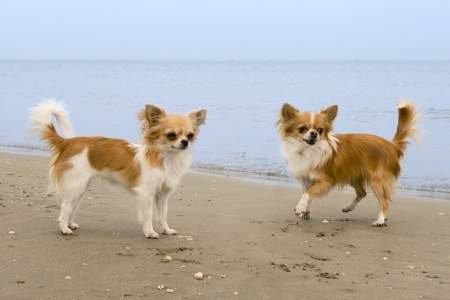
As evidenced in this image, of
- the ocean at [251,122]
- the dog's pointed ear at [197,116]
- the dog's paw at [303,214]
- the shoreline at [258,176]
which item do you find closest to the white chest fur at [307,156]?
the dog's paw at [303,214]

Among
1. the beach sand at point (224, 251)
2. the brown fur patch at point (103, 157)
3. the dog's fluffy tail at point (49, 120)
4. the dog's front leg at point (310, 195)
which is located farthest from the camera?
the dog's front leg at point (310, 195)

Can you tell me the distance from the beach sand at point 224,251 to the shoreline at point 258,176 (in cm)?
134

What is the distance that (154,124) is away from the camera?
546cm

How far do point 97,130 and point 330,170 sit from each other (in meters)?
11.9

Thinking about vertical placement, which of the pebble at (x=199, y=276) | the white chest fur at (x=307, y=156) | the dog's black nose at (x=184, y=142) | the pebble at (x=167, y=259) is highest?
the dog's black nose at (x=184, y=142)

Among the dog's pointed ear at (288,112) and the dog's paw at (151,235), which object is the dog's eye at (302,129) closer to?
the dog's pointed ear at (288,112)

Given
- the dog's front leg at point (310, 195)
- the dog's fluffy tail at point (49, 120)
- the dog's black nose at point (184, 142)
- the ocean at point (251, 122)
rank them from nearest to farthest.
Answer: the dog's black nose at point (184, 142) < the dog's fluffy tail at point (49, 120) < the dog's front leg at point (310, 195) < the ocean at point (251, 122)

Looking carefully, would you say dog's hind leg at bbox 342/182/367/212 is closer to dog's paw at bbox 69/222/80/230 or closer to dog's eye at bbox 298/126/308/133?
dog's eye at bbox 298/126/308/133

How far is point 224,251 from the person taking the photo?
16.7 ft

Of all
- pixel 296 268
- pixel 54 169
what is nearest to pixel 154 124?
pixel 54 169

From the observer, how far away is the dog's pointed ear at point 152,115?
5.42 m

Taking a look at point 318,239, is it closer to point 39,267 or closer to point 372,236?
point 372,236

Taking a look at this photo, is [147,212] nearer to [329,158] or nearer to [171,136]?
[171,136]

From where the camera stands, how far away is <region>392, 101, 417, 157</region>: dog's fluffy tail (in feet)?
23.0
